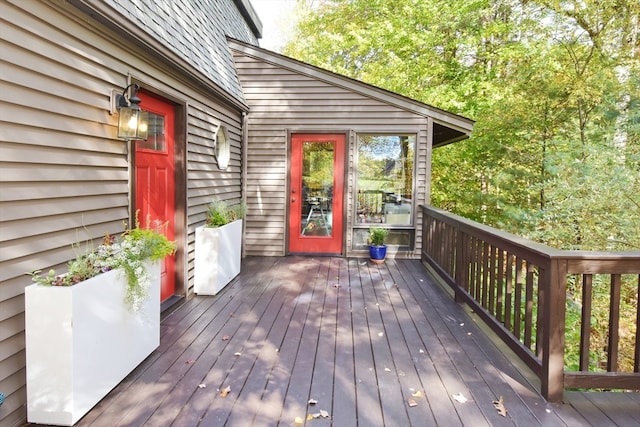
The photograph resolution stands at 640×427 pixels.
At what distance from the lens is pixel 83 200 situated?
2320 mm

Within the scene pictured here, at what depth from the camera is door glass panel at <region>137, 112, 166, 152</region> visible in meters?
3.37

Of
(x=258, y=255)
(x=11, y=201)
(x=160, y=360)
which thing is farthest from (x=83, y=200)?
(x=258, y=255)

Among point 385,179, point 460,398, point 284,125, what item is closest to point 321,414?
point 460,398

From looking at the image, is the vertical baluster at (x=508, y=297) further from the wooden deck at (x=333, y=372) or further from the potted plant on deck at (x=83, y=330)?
the potted plant on deck at (x=83, y=330)

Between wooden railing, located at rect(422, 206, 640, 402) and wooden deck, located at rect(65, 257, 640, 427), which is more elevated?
wooden railing, located at rect(422, 206, 640, 402)

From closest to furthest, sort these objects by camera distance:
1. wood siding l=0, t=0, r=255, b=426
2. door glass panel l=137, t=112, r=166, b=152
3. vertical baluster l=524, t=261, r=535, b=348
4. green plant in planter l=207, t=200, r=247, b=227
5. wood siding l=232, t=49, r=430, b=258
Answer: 1. wood siding l=0, t=0, r=255, b=426
2. vertical baluster l=524, t=261, r=535, b=348
3. door glass panel l=137, t=112, r=166, b=152
4. green plant in planter l=207, t=200, r=247, b=227
5. wood siding l=232, t=49, r=430, b=258

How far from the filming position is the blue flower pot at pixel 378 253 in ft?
18.8

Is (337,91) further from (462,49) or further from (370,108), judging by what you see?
(462,49)

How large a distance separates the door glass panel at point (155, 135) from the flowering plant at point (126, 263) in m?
1.03

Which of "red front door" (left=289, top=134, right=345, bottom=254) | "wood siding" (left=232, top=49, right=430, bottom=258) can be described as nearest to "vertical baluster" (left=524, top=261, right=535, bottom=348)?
"wood siding" (left=232, top=49, right=430, bottom=258)

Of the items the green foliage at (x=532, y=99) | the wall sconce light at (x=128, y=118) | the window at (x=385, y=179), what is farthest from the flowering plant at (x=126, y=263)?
the green foliage at (x=532, y=99)

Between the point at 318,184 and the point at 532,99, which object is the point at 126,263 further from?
the point at 532,99

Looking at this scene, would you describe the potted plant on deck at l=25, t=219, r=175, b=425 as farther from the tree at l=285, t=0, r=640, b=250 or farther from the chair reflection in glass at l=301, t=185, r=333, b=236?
the tree at l=285, t=0, r=640, b=250

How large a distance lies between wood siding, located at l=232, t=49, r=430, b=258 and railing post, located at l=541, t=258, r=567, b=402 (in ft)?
12.8
